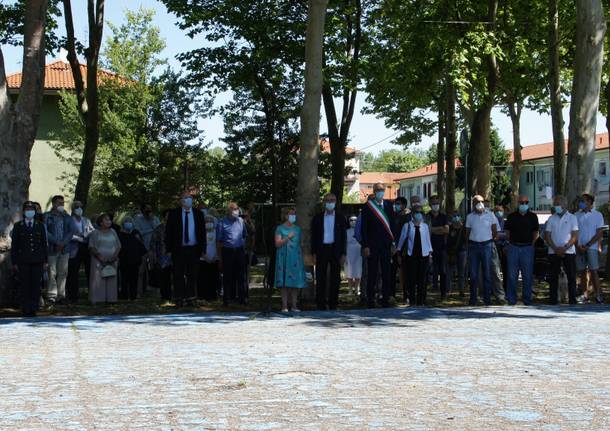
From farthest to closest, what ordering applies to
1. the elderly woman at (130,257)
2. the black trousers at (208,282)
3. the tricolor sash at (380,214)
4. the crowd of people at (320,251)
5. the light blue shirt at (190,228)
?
1. the elderly woman at (130,257)
2. the black trousers at (208,282)
3. the light blue shirt at (190,228)
4. the tricolor sash at (380,214)
5. the crowd of people at (320,251)

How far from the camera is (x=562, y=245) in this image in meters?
16.1

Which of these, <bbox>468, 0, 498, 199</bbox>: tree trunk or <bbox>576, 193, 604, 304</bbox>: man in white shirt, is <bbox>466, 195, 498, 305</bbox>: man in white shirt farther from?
<bbox>468, 0, 498, 199</bbox>: tree trunk

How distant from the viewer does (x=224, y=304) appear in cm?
1602

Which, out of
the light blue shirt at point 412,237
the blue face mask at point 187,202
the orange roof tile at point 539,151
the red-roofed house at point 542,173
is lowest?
the light blue shirt at point 412,237

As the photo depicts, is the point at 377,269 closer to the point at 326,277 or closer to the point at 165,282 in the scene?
the point at 326,277

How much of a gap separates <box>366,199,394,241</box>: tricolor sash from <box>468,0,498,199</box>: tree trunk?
999 centimetres

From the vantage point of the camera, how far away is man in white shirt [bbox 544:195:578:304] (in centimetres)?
1605

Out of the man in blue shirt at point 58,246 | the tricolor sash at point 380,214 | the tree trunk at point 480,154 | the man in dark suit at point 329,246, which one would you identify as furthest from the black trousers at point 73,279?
the tree trunk at point 480,154

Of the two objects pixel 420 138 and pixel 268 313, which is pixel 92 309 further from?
pixel 420 138

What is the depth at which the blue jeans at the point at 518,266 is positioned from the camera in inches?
631

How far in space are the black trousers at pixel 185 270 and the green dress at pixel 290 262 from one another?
1647 mm

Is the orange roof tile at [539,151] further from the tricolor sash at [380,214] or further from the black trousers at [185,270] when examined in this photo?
the black trousers at [185,270]

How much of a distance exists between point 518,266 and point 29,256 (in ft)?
27.8

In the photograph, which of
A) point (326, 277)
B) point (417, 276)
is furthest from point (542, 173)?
point (326, 277)
